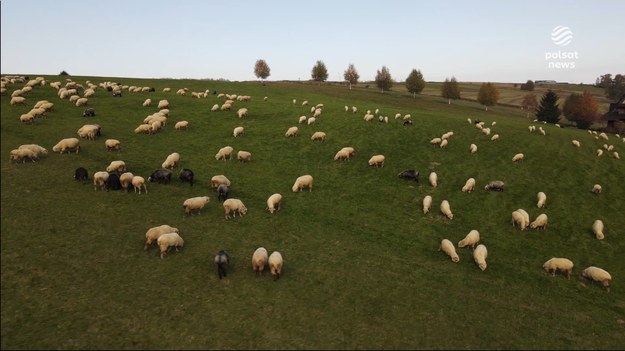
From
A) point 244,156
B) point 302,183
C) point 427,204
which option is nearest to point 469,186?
point 427,204

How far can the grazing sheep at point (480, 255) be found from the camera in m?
17.6

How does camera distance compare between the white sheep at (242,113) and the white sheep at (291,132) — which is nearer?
the white sheep at (291,132)

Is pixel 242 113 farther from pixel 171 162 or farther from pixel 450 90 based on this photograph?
pixel 450 90

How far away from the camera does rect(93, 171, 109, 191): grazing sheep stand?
68.9 ft

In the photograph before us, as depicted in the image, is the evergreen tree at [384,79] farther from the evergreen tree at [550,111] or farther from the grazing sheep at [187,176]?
the grazing sheep at [187,176]

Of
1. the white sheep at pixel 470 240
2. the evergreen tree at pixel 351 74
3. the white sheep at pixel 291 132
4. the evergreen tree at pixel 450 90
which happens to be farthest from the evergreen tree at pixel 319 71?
the white sheep at pixel 470 240

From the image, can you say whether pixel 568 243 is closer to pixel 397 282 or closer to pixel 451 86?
pixel 397 282

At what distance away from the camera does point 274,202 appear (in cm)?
2156

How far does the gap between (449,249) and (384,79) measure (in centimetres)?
8851

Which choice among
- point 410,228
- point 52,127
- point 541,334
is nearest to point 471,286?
point 541,334

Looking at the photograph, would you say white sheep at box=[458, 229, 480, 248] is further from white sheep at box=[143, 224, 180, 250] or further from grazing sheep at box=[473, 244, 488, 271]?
white sheep at box=[143, 224, 180, 250]

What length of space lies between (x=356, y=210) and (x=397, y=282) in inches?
286

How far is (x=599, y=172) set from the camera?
30797 mm

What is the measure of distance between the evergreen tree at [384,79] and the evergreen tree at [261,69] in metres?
31.1
